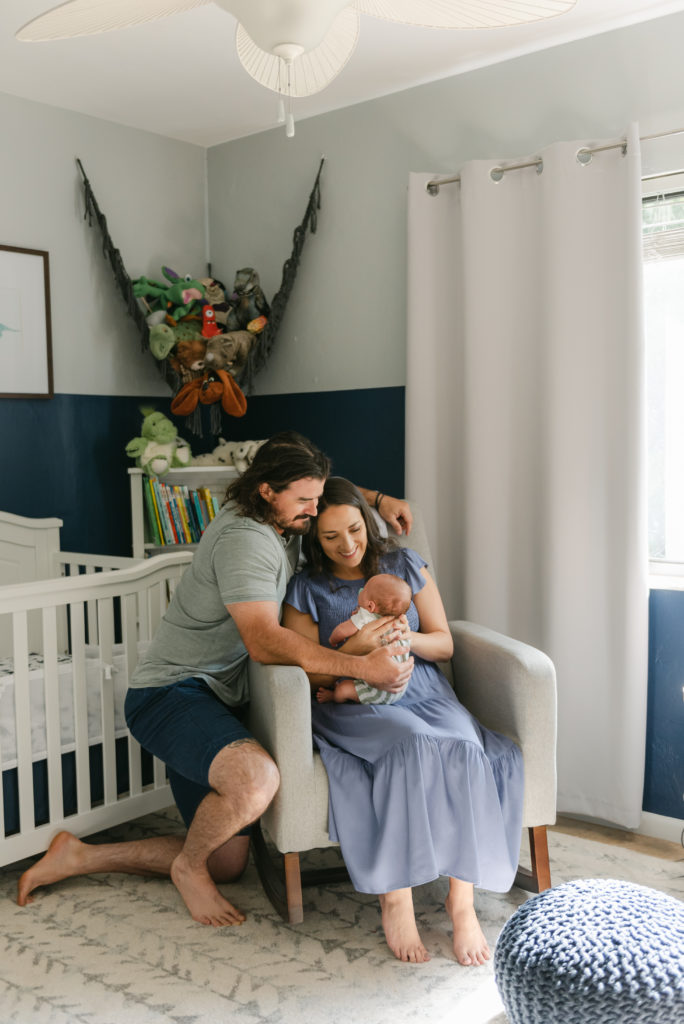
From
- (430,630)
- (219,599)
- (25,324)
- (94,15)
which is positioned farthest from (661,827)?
(25,324)

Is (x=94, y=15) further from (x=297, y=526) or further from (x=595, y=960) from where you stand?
(x=595, y=960)

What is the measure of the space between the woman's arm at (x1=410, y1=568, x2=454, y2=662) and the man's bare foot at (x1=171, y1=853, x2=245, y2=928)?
725 mm

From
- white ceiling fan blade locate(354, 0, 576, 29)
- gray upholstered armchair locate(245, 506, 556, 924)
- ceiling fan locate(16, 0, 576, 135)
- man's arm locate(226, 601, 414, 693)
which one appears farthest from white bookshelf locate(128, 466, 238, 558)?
white ceiling fan blade locate(354, 0, 576, 29)

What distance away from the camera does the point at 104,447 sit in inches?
138

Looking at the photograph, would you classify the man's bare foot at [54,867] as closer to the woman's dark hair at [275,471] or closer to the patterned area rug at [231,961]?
the patterned area rug at [231,961]

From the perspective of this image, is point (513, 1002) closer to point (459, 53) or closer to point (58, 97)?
point (459, 53)

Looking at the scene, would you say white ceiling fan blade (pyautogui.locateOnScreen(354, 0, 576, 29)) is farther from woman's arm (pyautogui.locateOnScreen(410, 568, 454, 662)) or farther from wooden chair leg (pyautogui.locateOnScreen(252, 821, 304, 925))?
wooden chair leg (pyautogui.locateOnScreen(252, 821, 304, 925))

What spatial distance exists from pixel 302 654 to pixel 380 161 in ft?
6.26

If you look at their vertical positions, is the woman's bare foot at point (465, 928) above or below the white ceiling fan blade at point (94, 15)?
below

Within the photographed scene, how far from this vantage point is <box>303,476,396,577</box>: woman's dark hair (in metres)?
2.31

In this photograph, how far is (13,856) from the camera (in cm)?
226

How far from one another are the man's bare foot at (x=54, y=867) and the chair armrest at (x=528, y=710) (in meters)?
1.07

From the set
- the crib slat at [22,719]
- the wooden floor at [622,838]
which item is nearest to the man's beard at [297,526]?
the crib slat at [22,719]

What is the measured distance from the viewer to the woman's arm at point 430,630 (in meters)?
2.29
